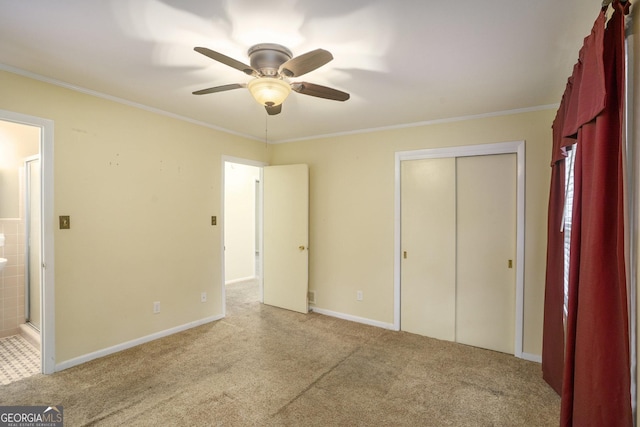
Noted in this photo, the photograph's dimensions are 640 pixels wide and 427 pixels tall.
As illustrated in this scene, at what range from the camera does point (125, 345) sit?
9.61 ft

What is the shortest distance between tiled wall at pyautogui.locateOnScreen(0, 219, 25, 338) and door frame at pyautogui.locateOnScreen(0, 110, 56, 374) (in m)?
1.39

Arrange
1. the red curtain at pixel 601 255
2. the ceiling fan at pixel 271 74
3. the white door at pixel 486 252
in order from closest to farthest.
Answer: the red curtain at pixel 601 255, the ceiling fan at pixel 271 74, the white door at pixel 486 252

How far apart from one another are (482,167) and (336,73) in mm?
1875

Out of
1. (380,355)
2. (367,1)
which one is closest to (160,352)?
(380,355)

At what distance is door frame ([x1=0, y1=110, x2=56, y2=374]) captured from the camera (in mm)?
2414

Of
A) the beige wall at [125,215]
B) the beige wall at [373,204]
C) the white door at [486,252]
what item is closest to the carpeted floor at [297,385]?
the white door at [486,252]

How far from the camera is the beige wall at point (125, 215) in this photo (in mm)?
2518

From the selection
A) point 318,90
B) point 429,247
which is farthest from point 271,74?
point 429,247

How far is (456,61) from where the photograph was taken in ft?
6.63

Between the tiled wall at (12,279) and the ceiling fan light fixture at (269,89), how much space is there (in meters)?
3.34

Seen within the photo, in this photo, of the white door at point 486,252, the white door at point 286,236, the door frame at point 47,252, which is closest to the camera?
the door frame at point 47,252

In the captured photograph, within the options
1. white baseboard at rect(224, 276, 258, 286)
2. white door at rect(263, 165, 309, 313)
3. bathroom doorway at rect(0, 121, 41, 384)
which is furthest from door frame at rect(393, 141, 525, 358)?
bathroom doorway at rect(0, 121, 41, 384)

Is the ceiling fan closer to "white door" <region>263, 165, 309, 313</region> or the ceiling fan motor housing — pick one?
the ceiling fan motor housing

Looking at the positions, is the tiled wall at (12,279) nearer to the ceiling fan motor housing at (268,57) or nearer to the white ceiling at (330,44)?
the white ceiling at (330,44)
